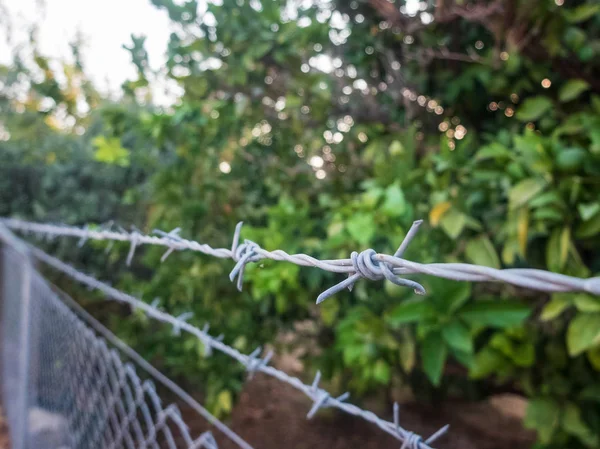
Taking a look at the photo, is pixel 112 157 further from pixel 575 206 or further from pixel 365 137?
pixel 575 206

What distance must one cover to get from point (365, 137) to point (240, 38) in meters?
0.66

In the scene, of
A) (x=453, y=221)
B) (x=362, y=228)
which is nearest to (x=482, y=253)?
(x=453, y=221)

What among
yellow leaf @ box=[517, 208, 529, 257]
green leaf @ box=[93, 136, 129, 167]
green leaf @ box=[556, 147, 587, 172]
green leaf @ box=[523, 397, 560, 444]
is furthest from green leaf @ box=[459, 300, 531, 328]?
green leaf @ box=[93, 136, 129, 167]

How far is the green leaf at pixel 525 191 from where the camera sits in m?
1.30

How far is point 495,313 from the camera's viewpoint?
111cm

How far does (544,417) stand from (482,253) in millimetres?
538

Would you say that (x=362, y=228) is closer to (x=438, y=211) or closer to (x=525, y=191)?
(x=438, y=211)

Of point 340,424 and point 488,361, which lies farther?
point 340,424

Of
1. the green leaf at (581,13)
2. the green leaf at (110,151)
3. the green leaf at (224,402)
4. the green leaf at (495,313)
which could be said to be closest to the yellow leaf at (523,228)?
the green leaf at (495,313)

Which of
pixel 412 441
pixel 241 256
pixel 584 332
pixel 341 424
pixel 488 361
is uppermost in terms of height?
pixel 241 256

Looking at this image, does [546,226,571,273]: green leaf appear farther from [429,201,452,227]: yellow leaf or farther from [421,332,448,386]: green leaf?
[421,332,448,386]: green leaf

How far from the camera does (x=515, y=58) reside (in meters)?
1.62

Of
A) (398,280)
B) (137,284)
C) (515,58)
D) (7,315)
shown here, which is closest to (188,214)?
(137,284)

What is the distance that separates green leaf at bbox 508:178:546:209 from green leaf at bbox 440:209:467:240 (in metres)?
0.14
